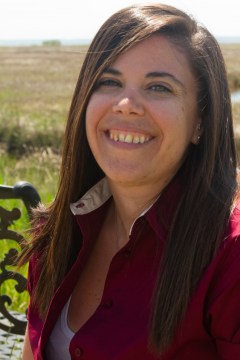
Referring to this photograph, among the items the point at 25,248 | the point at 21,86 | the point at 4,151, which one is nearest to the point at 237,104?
the point at 4,151

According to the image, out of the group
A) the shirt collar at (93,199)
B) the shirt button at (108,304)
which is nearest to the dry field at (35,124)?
the shirt collar at (93,199)

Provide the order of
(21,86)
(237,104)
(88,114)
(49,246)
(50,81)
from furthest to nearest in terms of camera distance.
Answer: (50,81)
(21,86)
(237,104)
(49,246)
(88,114)

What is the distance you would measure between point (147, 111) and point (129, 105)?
0.05m

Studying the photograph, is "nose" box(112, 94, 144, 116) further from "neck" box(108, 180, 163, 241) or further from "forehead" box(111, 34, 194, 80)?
"neck" box(108, 180, 163, 241)

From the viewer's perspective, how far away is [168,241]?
174cm

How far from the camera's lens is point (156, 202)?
183 centimetres

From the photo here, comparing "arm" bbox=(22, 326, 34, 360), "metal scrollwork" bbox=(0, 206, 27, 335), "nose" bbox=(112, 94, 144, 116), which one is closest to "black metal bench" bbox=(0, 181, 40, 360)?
"metal scrollwork" bbox=(0, 206, 27, 335)

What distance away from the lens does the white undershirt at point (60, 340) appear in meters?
1.91

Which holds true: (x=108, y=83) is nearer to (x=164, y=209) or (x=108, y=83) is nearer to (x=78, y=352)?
(x=164, y=209)

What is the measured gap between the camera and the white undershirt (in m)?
1.91

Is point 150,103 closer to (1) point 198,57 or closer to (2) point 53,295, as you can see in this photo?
(1) point 198,57

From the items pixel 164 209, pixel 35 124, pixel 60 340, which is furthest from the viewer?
pixel 35 124

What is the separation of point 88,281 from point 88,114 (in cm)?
46

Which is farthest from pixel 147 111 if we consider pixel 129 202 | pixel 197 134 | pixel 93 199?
pixel 93 199
